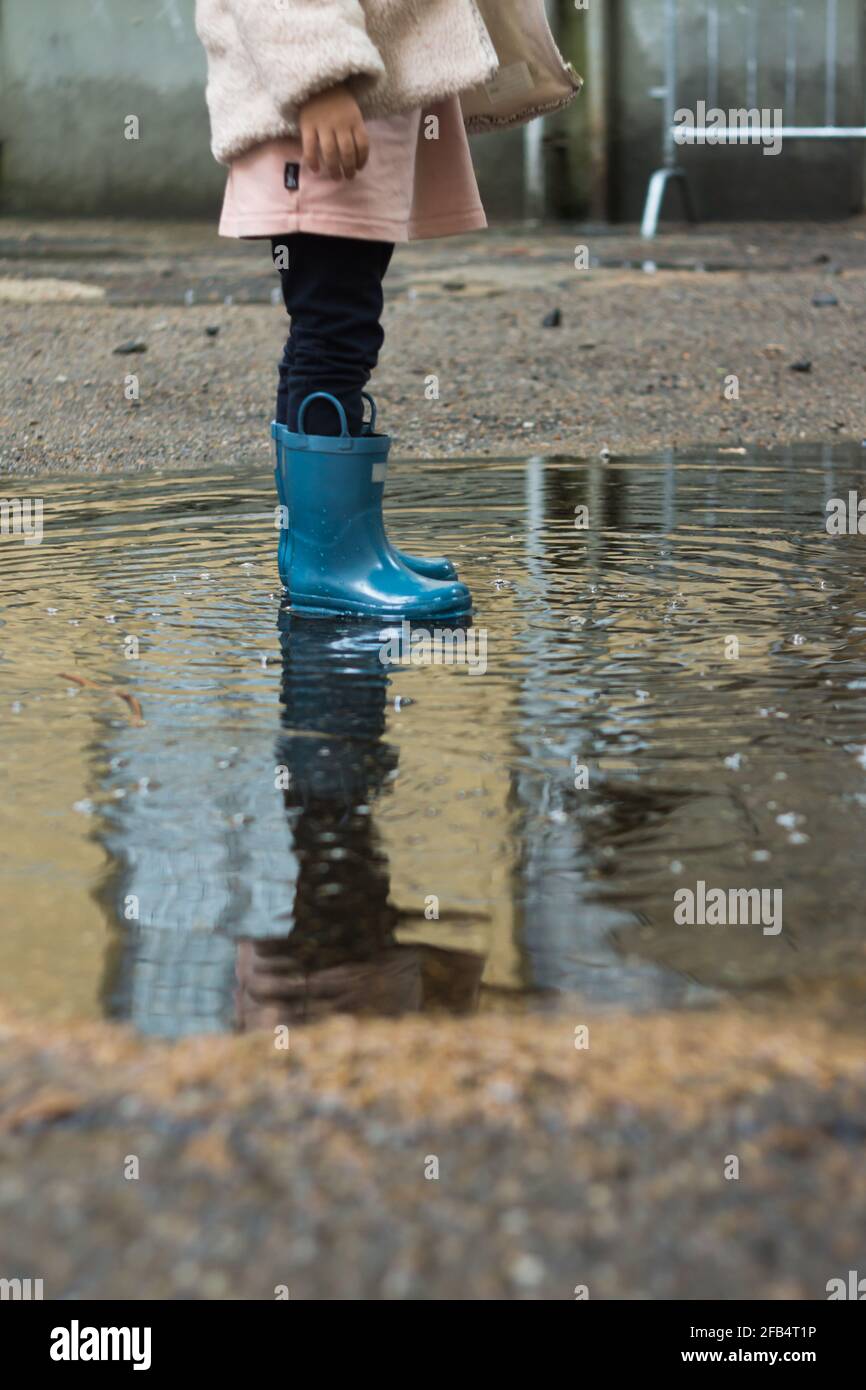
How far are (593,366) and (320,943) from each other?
149 inches

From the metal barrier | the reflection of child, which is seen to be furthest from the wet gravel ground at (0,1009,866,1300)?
the metal barrier

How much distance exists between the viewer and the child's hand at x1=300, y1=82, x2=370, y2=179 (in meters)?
2.47

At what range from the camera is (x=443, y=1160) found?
1230mm

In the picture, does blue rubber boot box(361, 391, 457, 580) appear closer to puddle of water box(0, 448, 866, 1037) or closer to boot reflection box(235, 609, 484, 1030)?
puddle of water box(0, 448, 866, 1037)

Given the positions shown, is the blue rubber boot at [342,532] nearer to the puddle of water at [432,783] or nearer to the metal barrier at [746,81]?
the puddle of water at [432,783]

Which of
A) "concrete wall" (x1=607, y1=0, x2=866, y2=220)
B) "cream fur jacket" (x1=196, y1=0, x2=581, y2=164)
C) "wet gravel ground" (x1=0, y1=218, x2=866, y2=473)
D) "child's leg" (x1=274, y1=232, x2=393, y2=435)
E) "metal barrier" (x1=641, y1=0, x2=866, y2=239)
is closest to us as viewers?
"cream fur jacket" (x1=196, y1=0, x2=581, y2=164)

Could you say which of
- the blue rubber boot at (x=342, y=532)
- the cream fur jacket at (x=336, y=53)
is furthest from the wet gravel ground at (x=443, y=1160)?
the cream fur jacket at (x=336, y=53)

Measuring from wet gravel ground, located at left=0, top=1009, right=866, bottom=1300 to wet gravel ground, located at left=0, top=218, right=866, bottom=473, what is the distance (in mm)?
3033

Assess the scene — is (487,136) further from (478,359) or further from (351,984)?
(351,984)

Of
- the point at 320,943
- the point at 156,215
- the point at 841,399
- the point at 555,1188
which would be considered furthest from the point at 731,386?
the point at 156,215

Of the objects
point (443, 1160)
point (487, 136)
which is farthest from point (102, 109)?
point (443, 1160)

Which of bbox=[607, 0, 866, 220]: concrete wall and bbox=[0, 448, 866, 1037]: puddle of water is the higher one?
bbox=[607, 0, 866, 220]: concrete wall

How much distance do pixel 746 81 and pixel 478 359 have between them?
472 cm

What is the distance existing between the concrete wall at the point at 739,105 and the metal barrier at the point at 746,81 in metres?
0.02
